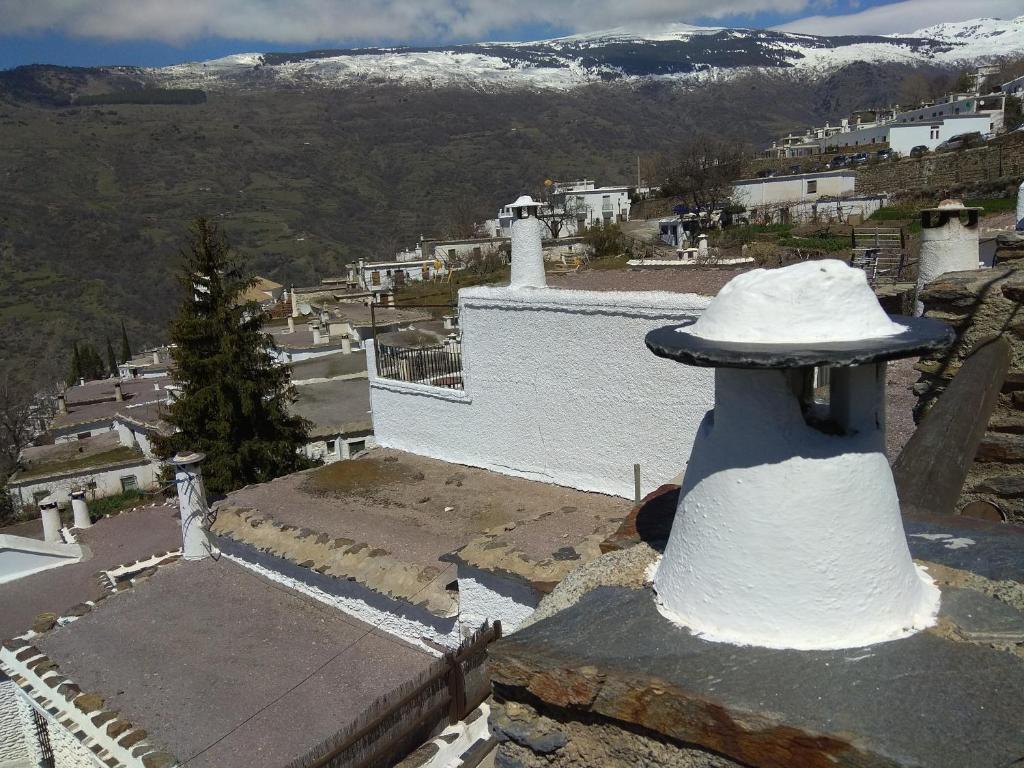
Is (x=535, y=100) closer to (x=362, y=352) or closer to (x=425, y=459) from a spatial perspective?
(x=362, y=352)

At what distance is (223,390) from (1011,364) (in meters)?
16.1

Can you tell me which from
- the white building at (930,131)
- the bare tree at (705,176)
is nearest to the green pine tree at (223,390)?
the bare tree at (705,176)

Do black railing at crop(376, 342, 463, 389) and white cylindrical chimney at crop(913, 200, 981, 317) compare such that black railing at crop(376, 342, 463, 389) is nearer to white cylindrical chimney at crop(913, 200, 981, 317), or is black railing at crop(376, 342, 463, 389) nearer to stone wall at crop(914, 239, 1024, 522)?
white cylindrical chimney at crop(913, 200, 981, 317)

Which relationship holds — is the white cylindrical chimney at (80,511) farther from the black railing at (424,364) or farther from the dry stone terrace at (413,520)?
the black railing at (424,364)

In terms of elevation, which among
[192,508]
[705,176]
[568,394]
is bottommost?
[192,508]

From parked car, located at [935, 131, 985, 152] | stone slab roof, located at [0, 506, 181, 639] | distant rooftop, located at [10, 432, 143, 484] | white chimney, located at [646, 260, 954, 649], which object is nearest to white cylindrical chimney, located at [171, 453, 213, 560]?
stone slab roof, located at [0, 506, 181, 639]

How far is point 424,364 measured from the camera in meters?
13.5

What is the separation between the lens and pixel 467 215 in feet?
279

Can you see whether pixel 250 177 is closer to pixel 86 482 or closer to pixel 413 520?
pixel 86 482

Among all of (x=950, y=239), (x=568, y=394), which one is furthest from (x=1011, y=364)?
(x=568, y=394)

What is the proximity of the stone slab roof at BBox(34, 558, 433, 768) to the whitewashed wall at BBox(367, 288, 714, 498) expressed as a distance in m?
3.89

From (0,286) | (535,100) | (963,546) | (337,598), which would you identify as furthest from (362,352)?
(535,100)

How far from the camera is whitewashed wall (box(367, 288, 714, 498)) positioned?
962 cm

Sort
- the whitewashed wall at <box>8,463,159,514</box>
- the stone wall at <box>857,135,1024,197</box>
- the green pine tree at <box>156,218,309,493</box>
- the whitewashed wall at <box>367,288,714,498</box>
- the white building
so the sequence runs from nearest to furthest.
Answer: the whitewashed wall at <box>367,288,714,498</box>, the green pine tree at <box>156,218,309,493</box>, the whitewashed wall at <box>8,463,159,514</box>, the stone wall at <box>857,135,1024,197</box>, the white building
